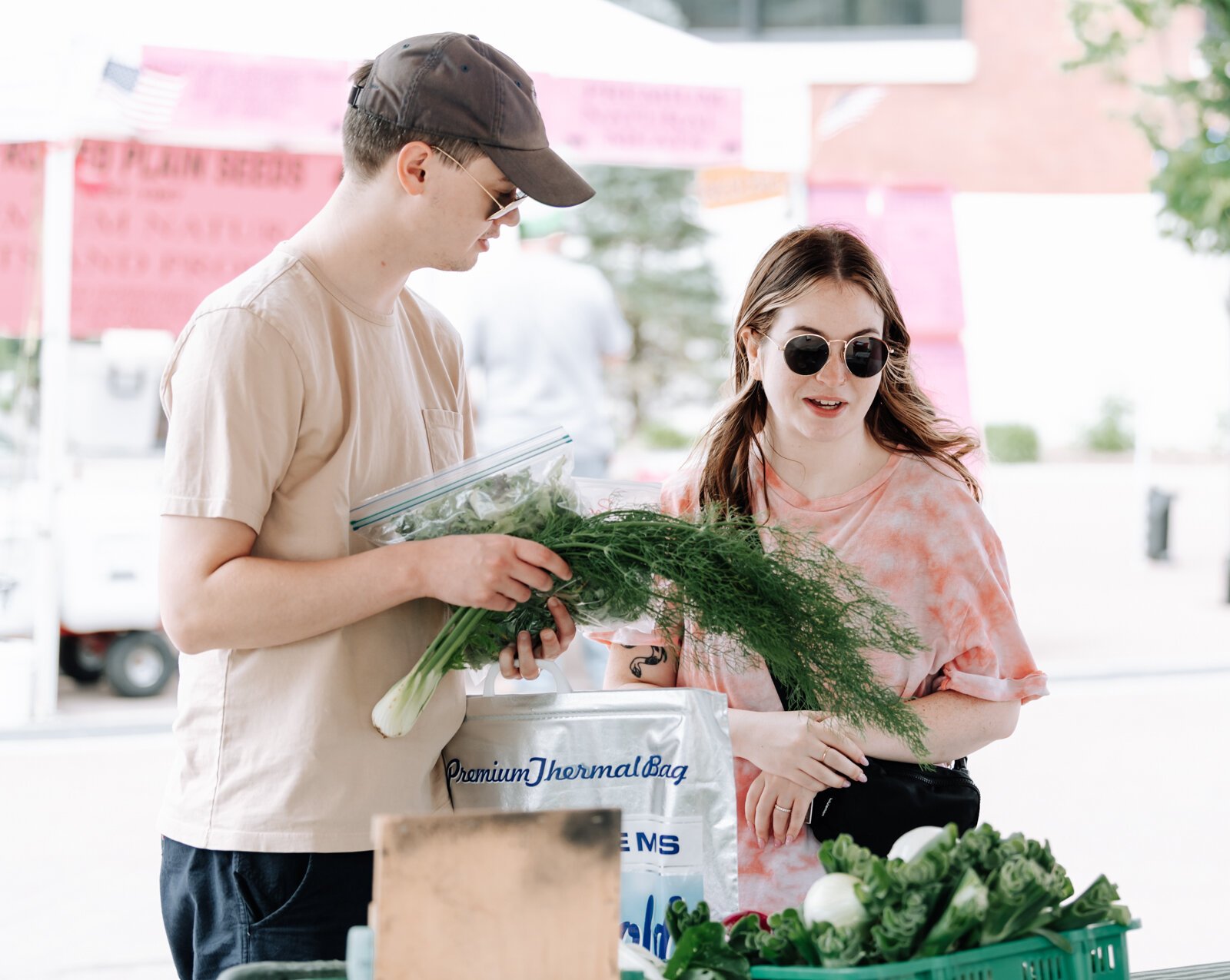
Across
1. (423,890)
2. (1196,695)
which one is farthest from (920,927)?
(1196,695)

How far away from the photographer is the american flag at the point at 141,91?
15.6ft

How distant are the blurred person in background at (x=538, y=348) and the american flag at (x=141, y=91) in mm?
1414

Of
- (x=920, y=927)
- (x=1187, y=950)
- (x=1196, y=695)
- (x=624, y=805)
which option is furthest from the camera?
(x=1196, y=695)

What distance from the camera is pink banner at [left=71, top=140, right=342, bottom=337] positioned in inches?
204

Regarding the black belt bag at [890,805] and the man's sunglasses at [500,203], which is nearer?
the man's sunglasses at [500,203]

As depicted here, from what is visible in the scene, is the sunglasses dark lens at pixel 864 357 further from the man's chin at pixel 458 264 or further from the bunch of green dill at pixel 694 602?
the man's chin at pixel 458 264

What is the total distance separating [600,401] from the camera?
227 inches

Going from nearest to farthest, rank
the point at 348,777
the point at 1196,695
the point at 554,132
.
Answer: the point at 348,777, the point at 554,132, the point at 1196,695

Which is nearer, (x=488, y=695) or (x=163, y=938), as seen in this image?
(x=488, y=695)

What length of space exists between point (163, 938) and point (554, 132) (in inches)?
129

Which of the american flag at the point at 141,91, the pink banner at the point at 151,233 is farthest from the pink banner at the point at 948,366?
the american flag at the point at 141,91

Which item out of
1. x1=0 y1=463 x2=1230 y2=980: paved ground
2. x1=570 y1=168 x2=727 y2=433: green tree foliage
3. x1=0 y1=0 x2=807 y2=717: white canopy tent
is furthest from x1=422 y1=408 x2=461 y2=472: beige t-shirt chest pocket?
x1=570 y1=168 x2=727 y2=433: green tree foliage

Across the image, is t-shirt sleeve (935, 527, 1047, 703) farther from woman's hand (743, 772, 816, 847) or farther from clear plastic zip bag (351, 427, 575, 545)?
clear plastic zip bag (351, 427, 575, 545)

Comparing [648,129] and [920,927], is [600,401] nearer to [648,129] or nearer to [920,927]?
[648,129]
